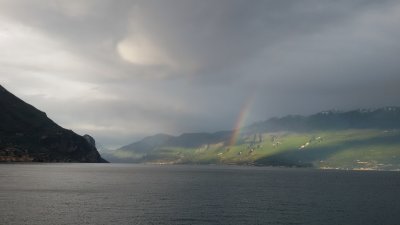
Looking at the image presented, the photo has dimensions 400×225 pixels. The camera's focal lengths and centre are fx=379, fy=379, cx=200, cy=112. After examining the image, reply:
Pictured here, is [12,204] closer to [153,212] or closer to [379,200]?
[153,212]

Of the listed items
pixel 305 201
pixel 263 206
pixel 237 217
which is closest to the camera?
pixel 237 217

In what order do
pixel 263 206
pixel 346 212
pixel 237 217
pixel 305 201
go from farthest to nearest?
1. pixel 305 201
2. pixel 263 206
3. pixel 346 212
4. pixel 237 217

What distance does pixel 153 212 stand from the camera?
123750 mm

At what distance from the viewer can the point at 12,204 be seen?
446 ft

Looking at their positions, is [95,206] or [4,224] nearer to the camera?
[4,224]

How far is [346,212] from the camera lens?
132m

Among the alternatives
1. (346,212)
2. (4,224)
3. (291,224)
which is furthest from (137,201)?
(346,212)

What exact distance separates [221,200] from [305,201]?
118 ft

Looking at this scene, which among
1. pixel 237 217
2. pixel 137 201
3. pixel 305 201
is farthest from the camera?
pixel 305 201

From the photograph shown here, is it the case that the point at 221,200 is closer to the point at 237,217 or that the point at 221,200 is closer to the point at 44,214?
the point at 237,217

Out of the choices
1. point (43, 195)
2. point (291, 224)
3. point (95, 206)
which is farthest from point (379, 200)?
point (43, 195)

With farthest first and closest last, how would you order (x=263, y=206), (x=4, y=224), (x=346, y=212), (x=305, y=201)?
(x=305, y=201) < (x=263, y=206) < (x=346, y=212) < (x=4, y=224)

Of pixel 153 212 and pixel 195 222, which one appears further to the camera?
pixel 153 212

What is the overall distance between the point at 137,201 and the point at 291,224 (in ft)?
222
